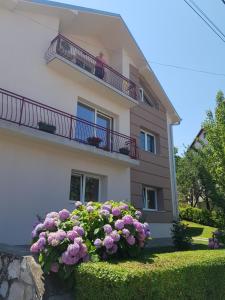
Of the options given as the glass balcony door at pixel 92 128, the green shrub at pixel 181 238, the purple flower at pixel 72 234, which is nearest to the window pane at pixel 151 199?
the green shrub at pixel 181 238

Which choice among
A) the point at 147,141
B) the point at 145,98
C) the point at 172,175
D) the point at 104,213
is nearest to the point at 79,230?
the point at 104,213

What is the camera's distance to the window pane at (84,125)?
Result: 10.8 meters

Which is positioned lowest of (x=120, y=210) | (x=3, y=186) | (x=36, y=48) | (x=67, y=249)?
(x=67, y=249)

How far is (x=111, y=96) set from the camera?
40.6 ft

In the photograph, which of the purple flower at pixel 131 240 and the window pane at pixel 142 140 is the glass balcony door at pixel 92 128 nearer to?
the window pane at pixel 142 140

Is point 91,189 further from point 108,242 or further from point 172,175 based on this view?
point 108,242

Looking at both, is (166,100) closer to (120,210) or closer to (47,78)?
(47,78)

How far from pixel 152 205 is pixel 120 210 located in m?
8.97

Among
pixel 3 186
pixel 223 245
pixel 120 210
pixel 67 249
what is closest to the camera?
pixel 67 249

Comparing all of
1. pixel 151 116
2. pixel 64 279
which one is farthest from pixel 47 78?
pixel 64 279

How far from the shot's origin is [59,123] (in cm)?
1004

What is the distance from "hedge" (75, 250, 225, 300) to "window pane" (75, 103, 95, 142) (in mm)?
6778

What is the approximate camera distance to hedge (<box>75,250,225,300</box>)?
3.56m

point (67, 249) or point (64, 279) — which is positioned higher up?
point (67, 249)
